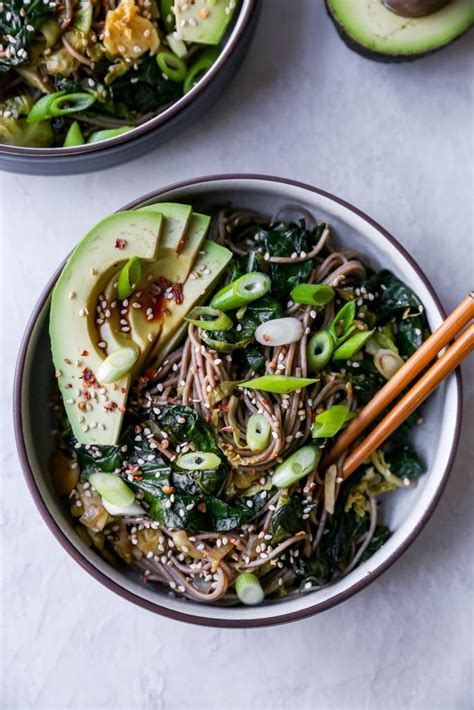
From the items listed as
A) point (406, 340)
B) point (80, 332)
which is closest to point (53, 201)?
point (80, 332)

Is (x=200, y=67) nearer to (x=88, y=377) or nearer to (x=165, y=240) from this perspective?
(x=165, y=240)

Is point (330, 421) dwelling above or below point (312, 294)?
below

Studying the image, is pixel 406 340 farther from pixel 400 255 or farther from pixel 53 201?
pixel 53 201

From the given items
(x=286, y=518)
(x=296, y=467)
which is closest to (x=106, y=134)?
(x=296, y=467)

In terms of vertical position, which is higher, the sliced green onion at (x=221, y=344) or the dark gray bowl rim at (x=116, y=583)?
the sliced green onion at (x=221, y=344)

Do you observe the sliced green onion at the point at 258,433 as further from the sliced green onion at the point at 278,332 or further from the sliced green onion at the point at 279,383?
the sliced green onion at the point at 278,332

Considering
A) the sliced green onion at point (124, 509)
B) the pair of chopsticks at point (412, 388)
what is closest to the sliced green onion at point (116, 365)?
the sliced green onion at point (124, 509)
